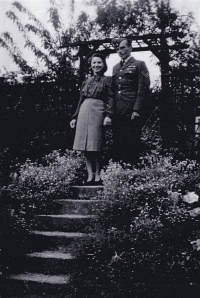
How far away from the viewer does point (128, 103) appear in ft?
19.1

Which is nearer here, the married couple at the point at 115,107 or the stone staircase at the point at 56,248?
the stone staircase at the point at 56,248

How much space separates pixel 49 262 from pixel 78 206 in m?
1.04

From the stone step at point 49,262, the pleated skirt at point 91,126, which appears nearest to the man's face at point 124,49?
the pleated skirt at point 91,126

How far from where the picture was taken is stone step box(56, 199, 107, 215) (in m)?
5.02

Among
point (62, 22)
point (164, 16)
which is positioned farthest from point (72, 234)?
point (62, 22)

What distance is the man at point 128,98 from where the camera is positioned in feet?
18.9

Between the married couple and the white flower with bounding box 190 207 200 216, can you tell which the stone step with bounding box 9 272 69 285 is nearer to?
the white flower with bounding box 190 207 200 216

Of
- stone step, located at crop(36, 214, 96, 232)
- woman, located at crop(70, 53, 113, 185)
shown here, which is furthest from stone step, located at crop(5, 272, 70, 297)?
woman, located at crop(70, 53, 113, 185)

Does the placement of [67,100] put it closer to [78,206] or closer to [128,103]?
[128,103]

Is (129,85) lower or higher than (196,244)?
higher

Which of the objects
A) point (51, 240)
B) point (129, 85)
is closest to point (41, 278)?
point (51, 240)

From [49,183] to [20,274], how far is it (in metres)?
1.59

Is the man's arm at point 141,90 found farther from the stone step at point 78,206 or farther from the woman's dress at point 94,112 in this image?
the stone step at point 78,206

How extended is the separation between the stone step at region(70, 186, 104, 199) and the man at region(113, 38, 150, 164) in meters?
0.77
